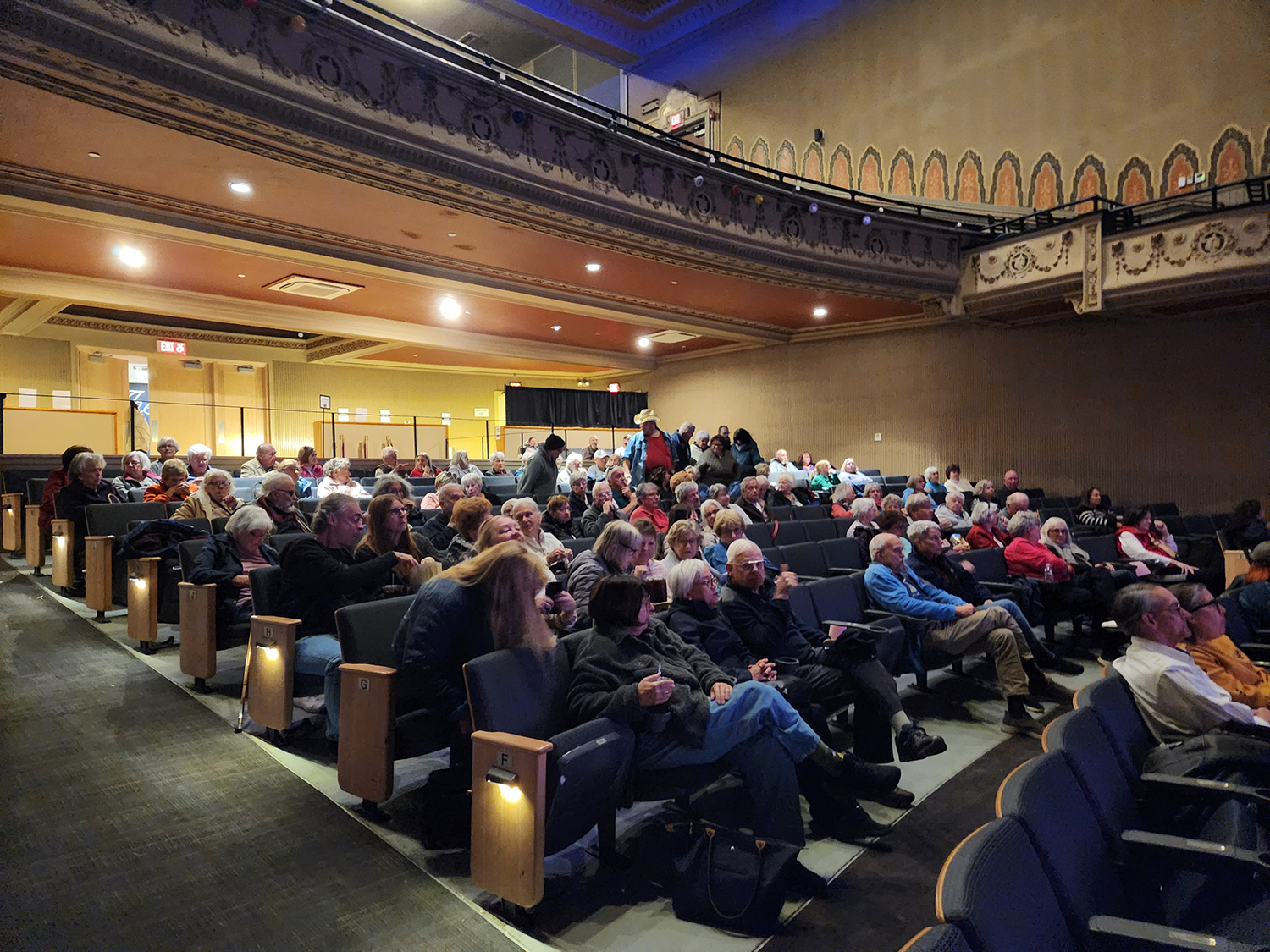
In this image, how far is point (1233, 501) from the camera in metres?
8.77

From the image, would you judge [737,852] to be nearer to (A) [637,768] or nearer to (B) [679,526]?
(A) [637,768]

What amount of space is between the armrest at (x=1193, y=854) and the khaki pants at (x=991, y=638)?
2085 mm

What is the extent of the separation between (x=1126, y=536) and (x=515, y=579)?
5223 millimetres

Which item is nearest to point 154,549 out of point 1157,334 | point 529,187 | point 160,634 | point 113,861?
point 160,634

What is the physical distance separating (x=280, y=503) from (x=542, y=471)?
2.47 metres

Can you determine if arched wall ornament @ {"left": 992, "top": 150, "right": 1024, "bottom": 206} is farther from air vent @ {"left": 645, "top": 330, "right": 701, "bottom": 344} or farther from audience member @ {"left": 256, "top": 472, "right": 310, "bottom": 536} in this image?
audience member @ {"left": 256, "top": 472, "right": 310, "bottom": 536}

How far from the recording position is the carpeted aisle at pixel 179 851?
180 centimetres

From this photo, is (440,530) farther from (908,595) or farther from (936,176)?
(936,176)

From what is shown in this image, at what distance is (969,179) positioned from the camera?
10398 millimetres

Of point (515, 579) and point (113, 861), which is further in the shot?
point (515, 579)

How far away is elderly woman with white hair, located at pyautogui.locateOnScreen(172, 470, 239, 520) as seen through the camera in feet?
14.7

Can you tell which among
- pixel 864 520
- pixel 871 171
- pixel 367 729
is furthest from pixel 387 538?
pixel 871 171

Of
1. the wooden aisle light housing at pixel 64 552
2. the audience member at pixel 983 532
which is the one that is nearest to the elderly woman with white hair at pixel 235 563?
the wooden aisle light housing at pixel 64 552

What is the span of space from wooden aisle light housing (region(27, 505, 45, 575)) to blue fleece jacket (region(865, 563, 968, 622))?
6.09 metres
